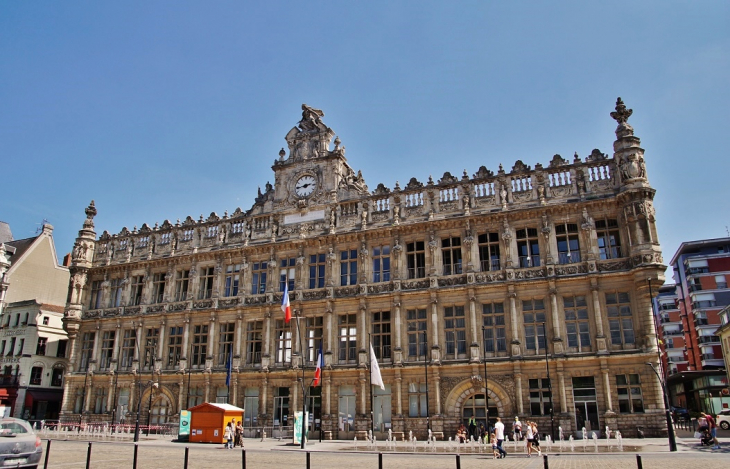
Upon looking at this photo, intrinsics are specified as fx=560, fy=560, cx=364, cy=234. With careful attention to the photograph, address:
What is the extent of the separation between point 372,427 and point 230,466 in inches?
724

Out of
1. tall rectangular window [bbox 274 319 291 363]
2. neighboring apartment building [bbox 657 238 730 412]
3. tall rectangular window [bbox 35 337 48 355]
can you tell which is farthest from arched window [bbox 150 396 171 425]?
neighboring apartment building [bbox 657 238 730 412]

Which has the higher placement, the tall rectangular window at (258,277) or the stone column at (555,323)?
the tall rectangular window at (258,277)

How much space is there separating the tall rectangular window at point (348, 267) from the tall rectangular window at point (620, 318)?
639 inches

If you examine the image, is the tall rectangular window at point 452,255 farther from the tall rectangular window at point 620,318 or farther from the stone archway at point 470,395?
the tall rectangular window at point 620,318

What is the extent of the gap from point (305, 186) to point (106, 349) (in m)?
21.5

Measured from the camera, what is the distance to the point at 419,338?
35781 millimetres

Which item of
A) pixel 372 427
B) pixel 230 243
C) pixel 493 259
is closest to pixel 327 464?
pixel 372 427

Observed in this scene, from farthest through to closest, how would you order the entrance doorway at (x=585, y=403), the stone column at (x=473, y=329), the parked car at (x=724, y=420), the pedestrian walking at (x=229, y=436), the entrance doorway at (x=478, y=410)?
the parked car at (x=724, y=420) → the stone column at (x=473, y=329) → the entrance doorway at (x=478, y=410) → the entrance doorway at (x=585, y=403) → the pedestrian walking at (x=229, y=436)

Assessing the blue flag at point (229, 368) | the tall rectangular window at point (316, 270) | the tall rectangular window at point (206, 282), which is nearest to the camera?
the blue flag at point (229, 368)

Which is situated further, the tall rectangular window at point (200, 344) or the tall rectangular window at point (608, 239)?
the tall rectangular window at point (200, 344)

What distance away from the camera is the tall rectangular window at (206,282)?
1715 inches

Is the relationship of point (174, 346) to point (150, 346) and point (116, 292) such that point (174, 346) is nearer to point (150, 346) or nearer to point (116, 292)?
point (150, 346)

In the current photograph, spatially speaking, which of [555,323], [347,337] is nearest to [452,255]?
[555,323]

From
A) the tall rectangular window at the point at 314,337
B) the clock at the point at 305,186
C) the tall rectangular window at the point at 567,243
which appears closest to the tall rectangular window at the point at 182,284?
the clock at the point at 305,186
